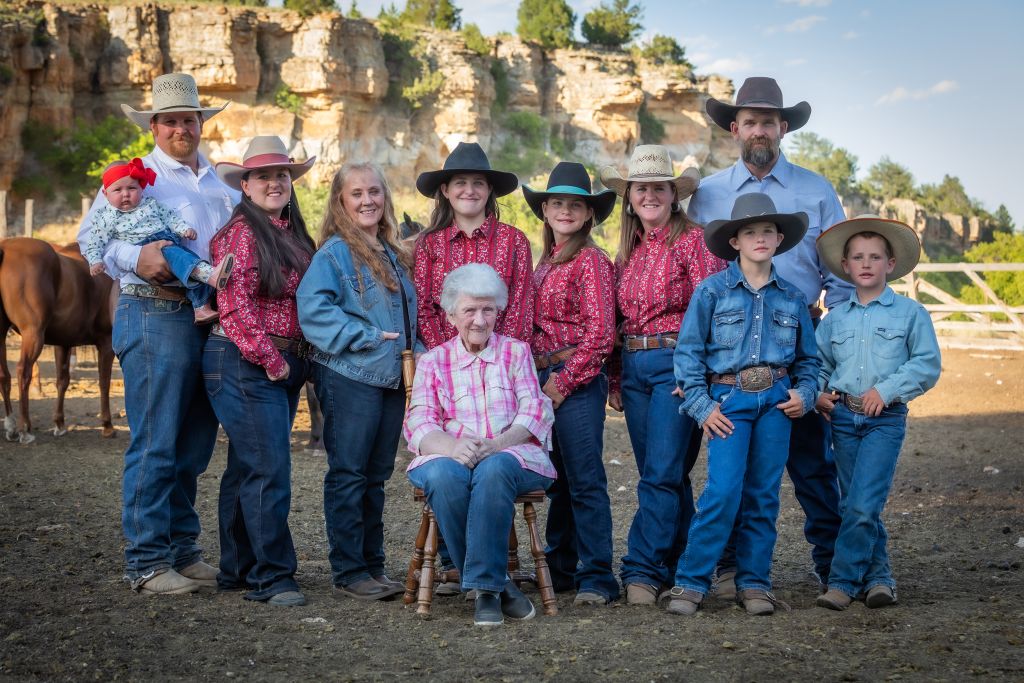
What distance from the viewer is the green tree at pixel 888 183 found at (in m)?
74.7

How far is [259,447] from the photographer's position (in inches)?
178

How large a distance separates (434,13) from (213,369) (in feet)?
183

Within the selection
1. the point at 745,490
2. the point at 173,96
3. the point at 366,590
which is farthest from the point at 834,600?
the point at 173,96

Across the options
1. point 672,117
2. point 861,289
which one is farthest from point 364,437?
point 672,117

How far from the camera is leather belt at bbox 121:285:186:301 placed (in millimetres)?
4590

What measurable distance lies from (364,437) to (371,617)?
2.56 ft

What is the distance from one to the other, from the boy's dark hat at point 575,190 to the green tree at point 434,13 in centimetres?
5285

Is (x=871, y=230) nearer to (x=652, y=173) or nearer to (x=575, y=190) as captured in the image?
(x=652, y=173)

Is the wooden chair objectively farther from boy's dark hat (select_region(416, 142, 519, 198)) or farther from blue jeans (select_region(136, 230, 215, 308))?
boy's dark hat (select_region(416, 142, 519, 198))

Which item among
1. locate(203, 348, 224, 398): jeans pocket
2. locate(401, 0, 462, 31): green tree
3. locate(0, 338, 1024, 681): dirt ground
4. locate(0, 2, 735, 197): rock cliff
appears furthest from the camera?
locate(401, 0, 462, 31): green tree

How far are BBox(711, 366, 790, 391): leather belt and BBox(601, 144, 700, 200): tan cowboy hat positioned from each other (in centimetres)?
96

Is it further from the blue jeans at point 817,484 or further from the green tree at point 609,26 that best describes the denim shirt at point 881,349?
the green tree at point 609,26

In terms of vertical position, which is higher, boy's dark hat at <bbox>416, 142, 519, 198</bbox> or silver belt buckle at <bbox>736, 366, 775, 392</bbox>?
boy's dark hat at <bbox>416, 142, 519, 198</bbox>

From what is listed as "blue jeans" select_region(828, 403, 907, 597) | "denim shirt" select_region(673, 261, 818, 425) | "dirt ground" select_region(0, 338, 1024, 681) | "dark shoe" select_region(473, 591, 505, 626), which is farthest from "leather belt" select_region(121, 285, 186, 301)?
"blue jeans" select_region(828, 403, 907, 597)
